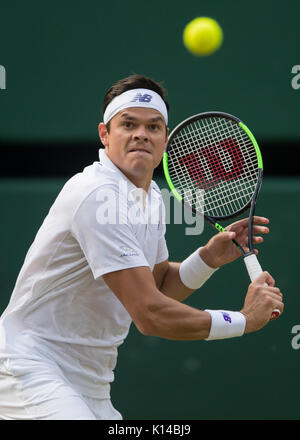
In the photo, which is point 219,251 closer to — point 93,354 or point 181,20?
point 93,354

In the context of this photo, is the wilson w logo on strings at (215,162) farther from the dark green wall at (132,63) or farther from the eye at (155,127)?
the dark green wall at (132,63)

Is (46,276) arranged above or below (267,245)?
above

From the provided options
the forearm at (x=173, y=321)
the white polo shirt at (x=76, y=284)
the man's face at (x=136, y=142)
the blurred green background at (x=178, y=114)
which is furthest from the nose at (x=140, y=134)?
the blurred green background at (x=178, y=114)

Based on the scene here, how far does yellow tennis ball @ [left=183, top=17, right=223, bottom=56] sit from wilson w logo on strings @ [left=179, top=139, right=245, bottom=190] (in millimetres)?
923

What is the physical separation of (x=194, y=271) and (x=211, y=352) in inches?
40.4

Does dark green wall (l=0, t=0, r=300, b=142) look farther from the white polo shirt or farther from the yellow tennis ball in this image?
the white polo shirt

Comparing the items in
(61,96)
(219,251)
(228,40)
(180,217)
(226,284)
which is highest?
(228,40)

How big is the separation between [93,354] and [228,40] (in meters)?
1.88

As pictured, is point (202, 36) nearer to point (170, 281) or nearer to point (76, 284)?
point (170, 281)

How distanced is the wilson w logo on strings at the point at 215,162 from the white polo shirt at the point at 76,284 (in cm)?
45

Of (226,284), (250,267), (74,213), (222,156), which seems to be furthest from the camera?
(226,284)

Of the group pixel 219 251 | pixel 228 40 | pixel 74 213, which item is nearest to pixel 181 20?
pixel 228 40

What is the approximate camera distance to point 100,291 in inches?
85.7

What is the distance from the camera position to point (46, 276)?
2.14 meters
